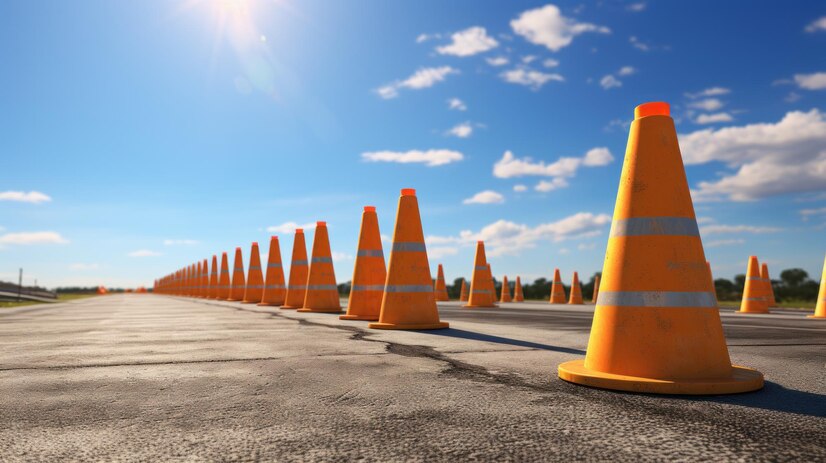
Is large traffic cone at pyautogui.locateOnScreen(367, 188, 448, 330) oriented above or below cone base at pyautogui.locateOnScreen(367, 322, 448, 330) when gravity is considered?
above

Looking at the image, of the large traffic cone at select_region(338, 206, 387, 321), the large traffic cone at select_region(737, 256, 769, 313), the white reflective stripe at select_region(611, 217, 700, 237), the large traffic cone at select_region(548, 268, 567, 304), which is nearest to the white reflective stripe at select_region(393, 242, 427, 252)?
the large traffic cone at select_region(338, 206, 387, 321)

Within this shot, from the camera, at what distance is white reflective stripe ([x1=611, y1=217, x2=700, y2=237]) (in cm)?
470

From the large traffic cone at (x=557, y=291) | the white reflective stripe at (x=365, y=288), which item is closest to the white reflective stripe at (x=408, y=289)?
the white reflective stripe at (x=365, y=288)

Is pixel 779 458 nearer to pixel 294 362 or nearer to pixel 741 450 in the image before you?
pixel 741 450

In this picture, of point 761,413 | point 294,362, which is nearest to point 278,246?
point 294,362

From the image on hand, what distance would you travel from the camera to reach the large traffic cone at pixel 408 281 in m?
9.60

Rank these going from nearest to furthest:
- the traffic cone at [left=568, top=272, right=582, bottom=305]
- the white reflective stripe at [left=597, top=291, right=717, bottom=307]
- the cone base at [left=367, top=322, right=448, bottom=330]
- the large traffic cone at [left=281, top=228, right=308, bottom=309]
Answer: the white reflective stripe at [left=597, top=291, right=717, bottom=307]
the cone base at [left=367, top=322, right=448, bottom=330]
the large traffic cone at [left=281, top=228, right=308, bottom=309]
the traffic cone at [left=568, top=272, right=582, bottom=305]

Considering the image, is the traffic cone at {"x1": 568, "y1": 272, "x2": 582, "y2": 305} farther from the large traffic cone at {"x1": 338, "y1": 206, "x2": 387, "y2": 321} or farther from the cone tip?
the cone tip

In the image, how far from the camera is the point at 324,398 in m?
3.91

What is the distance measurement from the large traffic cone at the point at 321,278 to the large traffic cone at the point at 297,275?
8.09ft

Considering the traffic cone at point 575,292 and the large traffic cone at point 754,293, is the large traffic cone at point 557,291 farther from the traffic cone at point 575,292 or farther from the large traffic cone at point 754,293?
the large traffic cone at point 754,293

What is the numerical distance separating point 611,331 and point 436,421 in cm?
203

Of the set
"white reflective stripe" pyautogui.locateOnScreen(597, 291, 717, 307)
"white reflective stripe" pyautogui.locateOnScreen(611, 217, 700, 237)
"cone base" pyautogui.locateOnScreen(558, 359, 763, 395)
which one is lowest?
"cone base" pyautogui.locateOnScreen(558, 359, 763, 395)

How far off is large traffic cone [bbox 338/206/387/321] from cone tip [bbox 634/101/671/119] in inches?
303
